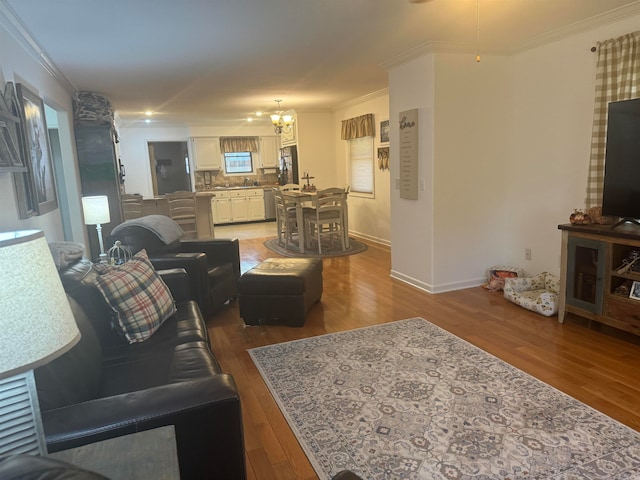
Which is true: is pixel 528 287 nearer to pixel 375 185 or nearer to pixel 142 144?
pixel 375 185

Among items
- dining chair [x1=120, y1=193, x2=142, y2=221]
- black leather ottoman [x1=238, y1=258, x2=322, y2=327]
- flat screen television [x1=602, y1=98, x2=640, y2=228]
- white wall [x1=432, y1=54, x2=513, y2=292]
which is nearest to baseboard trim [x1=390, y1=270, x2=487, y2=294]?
white wall [x1=432, y1=54, x2=513, y2=292]

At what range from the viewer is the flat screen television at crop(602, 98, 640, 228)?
3.11 meters

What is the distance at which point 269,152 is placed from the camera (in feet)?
36.0

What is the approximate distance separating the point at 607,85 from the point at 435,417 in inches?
116

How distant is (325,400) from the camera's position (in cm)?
251

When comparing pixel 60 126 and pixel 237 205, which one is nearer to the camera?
pixel 60 126

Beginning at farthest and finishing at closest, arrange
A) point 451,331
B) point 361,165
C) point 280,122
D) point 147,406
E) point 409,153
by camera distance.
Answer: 1. point 361,165
2. point 280,122
3. point 409,153
4. point 451,331
5. point 147,406

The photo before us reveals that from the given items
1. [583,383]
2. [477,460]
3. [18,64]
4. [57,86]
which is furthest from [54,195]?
[583,383]

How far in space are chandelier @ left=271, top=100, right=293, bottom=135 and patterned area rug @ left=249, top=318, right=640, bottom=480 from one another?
484cm

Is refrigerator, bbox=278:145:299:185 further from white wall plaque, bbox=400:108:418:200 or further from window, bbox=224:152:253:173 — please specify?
white wall plaque, bbox=400:108:418:200

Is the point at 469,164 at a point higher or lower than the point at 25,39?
lower

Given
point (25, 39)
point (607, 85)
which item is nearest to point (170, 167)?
point (25, 39)

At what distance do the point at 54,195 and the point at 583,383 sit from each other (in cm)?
424

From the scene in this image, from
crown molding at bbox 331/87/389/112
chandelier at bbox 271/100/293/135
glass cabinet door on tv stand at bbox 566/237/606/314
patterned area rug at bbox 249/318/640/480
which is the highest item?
crown molding at bbox 331/87/389/112
